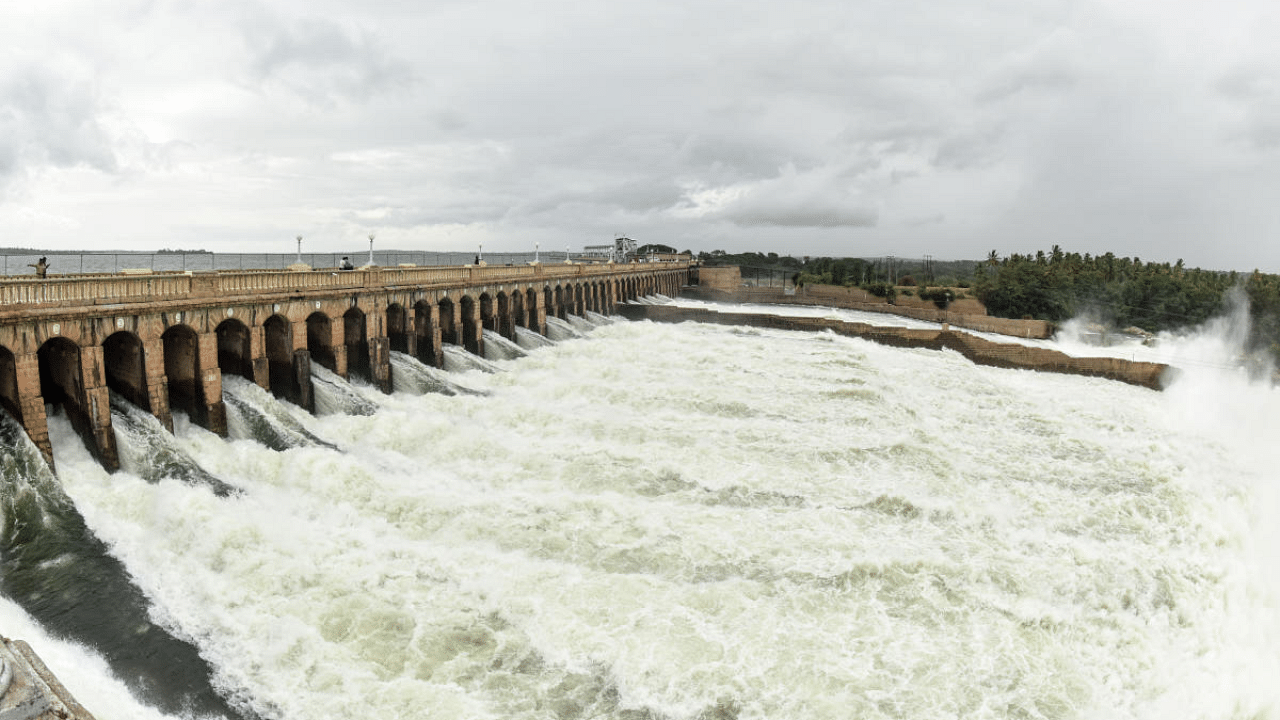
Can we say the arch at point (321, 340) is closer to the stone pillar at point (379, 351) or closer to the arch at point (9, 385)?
the stone pillar at point (379, 351)

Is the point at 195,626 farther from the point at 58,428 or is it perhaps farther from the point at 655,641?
the point at 58,428

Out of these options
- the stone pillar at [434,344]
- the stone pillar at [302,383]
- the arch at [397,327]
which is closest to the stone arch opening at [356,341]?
the arch at [397,327]

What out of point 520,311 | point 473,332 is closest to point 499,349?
point 473,332

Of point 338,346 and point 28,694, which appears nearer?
point 28,694

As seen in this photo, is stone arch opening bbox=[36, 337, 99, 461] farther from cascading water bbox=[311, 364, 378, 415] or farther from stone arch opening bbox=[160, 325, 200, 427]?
cascading water bbox=[311, 364, 378, 415]

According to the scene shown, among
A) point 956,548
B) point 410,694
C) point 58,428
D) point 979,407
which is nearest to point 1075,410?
point 979,407

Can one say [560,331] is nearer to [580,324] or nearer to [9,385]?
[580,324]

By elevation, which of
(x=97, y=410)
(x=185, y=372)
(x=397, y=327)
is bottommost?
(x=97, y=410)

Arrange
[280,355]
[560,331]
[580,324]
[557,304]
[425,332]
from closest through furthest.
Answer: [280,355]
[425,332]
[560,331]
[580,324]
[557,304]
